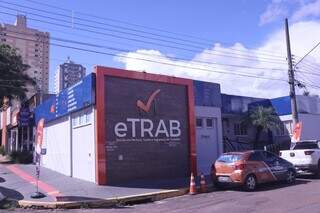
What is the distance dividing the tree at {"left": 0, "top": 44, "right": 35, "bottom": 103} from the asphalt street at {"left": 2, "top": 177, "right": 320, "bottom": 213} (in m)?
20.8

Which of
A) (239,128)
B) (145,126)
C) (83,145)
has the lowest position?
(83,145)

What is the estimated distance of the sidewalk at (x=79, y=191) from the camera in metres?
15.4

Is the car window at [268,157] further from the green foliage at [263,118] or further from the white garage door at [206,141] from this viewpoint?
the green foliage at [263,118]

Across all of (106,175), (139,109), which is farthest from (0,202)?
(139,109)

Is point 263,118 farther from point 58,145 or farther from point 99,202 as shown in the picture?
point 99,202

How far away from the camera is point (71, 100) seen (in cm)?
2270

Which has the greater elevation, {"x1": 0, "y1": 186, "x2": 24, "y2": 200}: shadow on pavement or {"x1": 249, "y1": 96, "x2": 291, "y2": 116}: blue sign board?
{"x1": 249, "y1": 96, "x2": 291, "y2": 116}: blue sign board

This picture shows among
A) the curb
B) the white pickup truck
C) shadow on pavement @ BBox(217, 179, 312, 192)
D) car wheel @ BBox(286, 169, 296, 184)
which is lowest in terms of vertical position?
the curb

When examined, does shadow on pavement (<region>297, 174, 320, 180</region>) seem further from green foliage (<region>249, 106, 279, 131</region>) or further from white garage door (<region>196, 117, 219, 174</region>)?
green foliage (<region>249, 106, 279, 131</region>)

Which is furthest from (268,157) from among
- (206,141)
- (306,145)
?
(206,141)

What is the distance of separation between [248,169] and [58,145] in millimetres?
12281

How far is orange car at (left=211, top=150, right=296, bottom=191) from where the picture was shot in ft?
56.4

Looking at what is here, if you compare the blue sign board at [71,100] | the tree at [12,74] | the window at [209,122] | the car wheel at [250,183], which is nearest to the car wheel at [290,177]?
the car wheel at [250,183]

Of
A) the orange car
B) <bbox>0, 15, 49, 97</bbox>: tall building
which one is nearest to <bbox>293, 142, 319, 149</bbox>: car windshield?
the orange car
